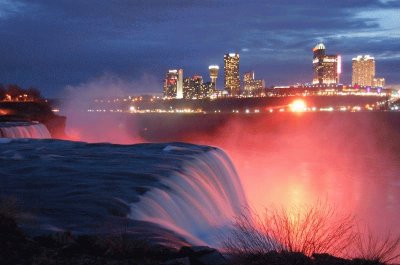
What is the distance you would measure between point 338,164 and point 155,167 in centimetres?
4326

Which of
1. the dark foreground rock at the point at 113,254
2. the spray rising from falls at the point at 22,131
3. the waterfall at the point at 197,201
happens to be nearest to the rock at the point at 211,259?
the dark foreground rock at the point at 113,254

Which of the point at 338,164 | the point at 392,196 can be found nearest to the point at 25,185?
the point at 392,196

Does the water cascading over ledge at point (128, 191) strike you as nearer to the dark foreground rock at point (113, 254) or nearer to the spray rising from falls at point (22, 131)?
the dark foreground rock at point (113, 254)

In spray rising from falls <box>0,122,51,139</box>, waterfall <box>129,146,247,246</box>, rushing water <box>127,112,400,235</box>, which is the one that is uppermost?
spray rising from falls <box>0,122,51,139</box>

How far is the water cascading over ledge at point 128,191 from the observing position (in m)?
10.9

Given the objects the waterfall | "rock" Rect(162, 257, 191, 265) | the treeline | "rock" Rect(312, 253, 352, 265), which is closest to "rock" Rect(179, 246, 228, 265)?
"rock" Rect(162, 257, 191, 265)

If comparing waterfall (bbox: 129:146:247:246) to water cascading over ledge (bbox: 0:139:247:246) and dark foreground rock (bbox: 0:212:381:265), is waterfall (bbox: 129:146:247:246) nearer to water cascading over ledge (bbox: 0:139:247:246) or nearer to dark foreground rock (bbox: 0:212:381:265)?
water cascading over ledge (bbox: 0:139:247:246)

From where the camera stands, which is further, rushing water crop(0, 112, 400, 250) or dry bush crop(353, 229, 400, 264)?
rushing water crop(0, 112, 400, 250)

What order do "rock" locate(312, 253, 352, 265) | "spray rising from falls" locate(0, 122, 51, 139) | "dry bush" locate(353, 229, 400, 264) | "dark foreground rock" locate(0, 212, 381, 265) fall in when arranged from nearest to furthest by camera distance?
"dark foreground rock" locate(0, 212, 381, 265) < "rock" locate(312, 253, 352, 265) < "dry bush" locate(353, 229, 400, 264) < "spray rising from falls" locate(0, 122, 51, 139)

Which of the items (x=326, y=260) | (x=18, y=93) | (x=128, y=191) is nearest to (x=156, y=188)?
(x=128, y=191)

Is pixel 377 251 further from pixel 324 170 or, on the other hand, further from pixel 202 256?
pixel 324 170

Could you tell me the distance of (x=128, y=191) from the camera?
1409 centimetres

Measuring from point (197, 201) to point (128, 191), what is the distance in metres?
1.94

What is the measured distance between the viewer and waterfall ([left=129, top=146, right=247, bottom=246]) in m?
12.2
